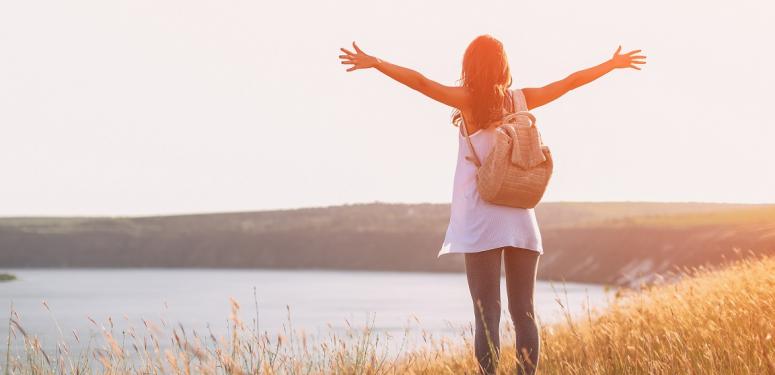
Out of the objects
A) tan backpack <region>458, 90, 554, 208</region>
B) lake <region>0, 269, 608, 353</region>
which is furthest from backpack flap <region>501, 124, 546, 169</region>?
lake <region>0, 269, 608, 353</region>

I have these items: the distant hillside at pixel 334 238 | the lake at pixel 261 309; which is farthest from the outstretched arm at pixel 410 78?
the distant hillside at pixel 334 238

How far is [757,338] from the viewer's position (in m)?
5.52

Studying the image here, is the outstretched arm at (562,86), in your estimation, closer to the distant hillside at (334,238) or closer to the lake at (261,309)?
the lake at (261,309)

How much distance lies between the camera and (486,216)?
17.9 ft

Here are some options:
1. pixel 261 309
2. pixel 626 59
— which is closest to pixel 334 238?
pixel 261 309

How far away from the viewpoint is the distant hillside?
254ft

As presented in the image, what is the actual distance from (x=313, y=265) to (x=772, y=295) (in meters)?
108

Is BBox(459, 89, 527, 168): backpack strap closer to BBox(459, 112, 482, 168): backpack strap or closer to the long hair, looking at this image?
BBox(459, 112, 482, 168): backpack strap

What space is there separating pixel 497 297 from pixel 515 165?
0.75 meters

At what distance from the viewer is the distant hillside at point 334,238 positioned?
254 feet

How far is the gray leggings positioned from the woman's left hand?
1138 millimetres

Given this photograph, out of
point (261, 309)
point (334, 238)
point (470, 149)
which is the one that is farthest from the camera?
point (334, 238)

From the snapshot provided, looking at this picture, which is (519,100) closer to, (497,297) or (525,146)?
(525,146)

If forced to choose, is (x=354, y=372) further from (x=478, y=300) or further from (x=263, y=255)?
(x=263, y=255)
